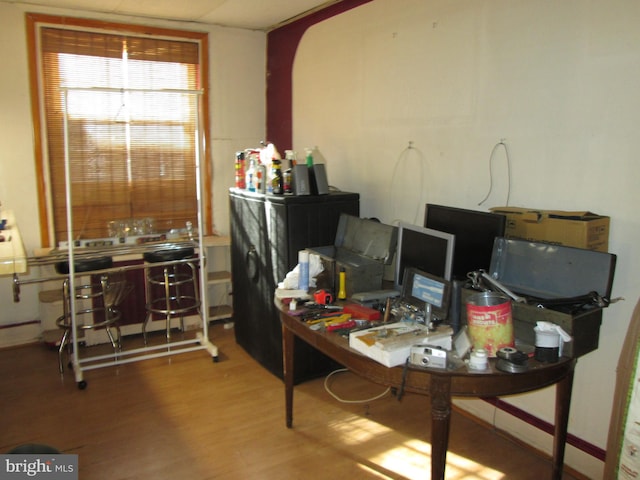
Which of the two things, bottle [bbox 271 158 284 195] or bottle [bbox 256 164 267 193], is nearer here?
bottle [bbox 271 158 284 195]

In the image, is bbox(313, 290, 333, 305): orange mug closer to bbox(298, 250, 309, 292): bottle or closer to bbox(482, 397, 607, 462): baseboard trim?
bbox(298, 250, 309, 292): bottle

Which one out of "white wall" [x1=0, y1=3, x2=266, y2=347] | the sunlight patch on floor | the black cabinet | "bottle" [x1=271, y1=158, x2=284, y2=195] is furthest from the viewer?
"white wall" [x1=0, y1=3, x2=266, y2=347]

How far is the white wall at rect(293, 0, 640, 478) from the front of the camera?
7.32 feet

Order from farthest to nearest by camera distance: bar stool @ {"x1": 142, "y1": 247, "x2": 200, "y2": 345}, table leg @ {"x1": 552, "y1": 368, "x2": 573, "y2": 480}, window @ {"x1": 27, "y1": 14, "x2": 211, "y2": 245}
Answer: window @ {"x1": 27, "y1": 14, "x2": 211, "y2": 245} → bar stool @ {"x1": 142, "y1": 247, "x2": 200, "y2": 345} → table leg @ {"x1": 552, "y1": 368, "x2": 573, "y2": 480}

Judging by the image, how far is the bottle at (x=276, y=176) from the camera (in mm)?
3410

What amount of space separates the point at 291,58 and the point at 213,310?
2254 mm

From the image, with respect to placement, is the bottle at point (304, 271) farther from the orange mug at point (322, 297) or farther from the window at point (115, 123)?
the window at point (115, 123)

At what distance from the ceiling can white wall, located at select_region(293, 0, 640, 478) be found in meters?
0.40

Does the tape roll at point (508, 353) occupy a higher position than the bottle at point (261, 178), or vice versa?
the bottle at point (261, 178)

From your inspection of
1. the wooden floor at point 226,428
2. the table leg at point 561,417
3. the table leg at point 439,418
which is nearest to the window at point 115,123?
the wooden floor at point 226,428

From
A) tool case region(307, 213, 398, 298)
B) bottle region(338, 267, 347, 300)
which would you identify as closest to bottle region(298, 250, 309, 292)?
tool case region(307, 213, 398, 298)

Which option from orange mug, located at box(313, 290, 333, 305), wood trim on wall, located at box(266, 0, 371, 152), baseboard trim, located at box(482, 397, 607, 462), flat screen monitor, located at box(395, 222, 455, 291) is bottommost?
baseboard trim, located at box(482, 397, 607, 462)

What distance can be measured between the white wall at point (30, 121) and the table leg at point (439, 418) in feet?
10.7

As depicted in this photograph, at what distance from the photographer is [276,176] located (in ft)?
11.2
